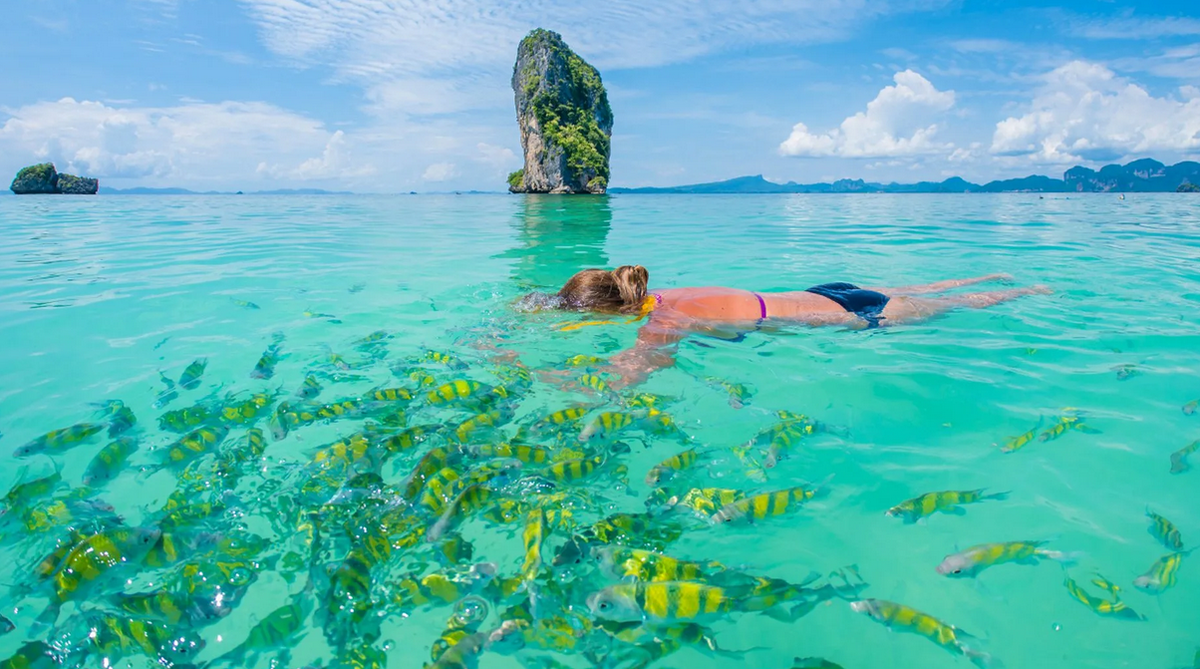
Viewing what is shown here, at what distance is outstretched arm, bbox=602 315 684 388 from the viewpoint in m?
4.98

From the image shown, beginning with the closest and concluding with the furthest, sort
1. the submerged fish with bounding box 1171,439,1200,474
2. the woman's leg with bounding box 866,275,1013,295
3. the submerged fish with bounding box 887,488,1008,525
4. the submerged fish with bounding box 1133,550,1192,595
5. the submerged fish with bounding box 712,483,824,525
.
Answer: the submerged fish with bounding box 1133,550,1192,595, the submerged fish with bounding box 712,483,824,525, the submerged fish with bounding box 887,488,1008,525, the submerged fish with bounding box 1171,439,1200,474, the woman's leg with bounding box 866,275,1013,295

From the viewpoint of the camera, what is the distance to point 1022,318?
22.8ft

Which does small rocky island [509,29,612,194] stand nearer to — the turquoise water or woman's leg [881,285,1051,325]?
the turquoise water

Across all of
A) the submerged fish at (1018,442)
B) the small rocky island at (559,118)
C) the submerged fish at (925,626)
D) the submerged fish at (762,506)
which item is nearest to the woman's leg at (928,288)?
the submerged fish at (1018,442)

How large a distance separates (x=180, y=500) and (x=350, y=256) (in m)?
11.5

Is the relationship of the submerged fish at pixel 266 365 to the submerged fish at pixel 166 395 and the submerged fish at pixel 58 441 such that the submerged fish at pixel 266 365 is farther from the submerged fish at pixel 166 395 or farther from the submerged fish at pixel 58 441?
the submerged fish at pixel 58 441

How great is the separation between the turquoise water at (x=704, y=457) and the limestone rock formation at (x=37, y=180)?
10583cm

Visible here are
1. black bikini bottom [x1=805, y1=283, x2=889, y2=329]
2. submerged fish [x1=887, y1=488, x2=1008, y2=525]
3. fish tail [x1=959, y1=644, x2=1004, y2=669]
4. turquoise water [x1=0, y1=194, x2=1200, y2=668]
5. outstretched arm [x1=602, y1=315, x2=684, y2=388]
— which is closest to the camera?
fish tail [x1=959, y1=644, x2=1004, y2=669]

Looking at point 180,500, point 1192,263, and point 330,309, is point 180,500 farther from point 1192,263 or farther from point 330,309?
point 1192,263

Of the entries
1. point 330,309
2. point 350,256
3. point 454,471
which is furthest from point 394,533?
point 350,256

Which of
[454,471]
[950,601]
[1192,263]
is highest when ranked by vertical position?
[1192,263]

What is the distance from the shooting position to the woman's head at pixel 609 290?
20.2 feet

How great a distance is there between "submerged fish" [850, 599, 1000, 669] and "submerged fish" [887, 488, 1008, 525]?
2.50ft

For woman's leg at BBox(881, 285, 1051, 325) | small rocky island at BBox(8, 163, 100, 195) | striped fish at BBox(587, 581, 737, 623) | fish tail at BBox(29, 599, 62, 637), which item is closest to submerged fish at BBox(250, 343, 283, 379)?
fish tail at BBox(29, 599, 62, 637)
